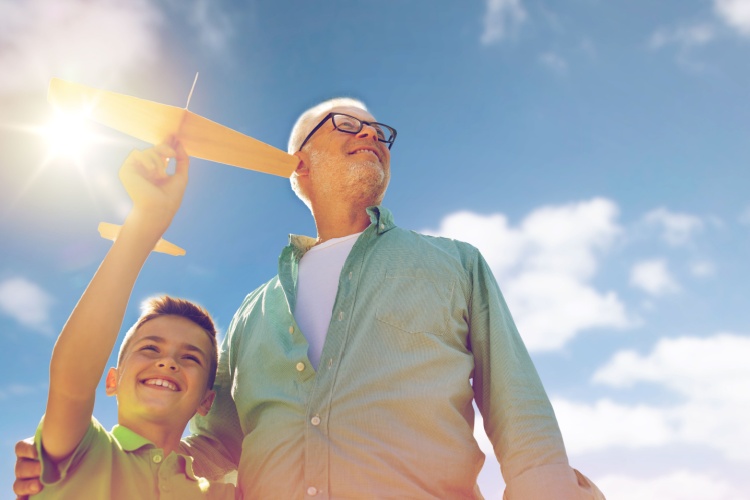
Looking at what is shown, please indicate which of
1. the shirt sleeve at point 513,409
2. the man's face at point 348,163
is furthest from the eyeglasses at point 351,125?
the shirt sleeve at point 513,409

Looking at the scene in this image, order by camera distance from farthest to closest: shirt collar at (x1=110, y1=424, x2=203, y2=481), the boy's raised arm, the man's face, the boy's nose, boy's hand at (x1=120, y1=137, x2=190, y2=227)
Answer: the man's face
the boy's nose
shirt collar at (x1=110, y1=424, x2=203, y2=481)
boy's hand at (x1=120, y1=137, x2=190, y2=227)
the boy's raised arm

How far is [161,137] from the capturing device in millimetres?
3299

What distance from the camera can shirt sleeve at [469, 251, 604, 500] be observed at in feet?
9.15

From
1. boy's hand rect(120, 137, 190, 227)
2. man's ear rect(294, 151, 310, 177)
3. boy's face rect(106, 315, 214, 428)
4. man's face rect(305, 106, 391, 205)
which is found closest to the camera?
boy's hand rect(120, 137, 190, 227)

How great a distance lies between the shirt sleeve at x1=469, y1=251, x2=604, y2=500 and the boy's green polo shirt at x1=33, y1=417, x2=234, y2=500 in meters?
1.41

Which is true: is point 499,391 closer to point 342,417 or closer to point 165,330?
point 342,417

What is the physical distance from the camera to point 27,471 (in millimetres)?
2537

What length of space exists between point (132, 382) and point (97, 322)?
0.86 m

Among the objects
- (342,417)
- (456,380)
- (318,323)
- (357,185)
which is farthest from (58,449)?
(357,185)

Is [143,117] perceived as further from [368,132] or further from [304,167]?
[368,132]

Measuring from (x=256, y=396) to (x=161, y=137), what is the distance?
4.88ft

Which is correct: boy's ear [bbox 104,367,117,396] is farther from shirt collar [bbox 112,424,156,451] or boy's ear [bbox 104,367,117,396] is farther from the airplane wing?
the airplane wing

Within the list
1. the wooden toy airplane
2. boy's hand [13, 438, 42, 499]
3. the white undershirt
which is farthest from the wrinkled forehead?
boy's hand [13, 438, 42, 499]

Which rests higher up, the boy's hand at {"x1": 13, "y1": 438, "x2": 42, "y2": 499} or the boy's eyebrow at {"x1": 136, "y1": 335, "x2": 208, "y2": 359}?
the boy's eyebrow at {"x1": 136, "y1": 335, "x2": 208, "y2": 359}
